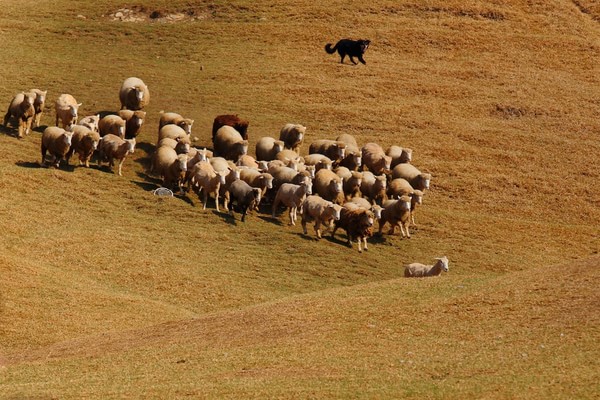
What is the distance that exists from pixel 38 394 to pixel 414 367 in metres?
6.34

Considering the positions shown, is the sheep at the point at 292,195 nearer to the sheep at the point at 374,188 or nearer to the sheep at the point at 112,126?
the sheep at the point at 374,188

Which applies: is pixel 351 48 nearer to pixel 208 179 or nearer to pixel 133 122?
pixel 133 122

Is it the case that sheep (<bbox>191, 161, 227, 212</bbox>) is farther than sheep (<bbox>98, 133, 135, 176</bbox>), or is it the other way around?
sheep (<bbox>98, 133, 135, 176</bbox>)

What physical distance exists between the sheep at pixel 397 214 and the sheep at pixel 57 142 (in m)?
10.2

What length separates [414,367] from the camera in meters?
20.5

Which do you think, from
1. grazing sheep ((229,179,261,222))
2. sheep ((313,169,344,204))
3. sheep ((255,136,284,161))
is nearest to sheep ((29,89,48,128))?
sheep ((255,136,284,161))

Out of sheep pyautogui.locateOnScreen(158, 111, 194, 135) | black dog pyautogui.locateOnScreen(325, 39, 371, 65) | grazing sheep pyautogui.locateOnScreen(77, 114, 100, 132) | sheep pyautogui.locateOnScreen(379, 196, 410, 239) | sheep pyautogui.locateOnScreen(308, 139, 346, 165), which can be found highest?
black dog pyautogui.locateOnScreen(325, 39, 371, 65)

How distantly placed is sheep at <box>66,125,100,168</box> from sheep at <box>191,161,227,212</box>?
3480 millimetres

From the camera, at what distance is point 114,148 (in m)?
39.5

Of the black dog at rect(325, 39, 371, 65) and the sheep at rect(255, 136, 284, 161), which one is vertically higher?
the black dog at rect(325, 39, 371, 65)

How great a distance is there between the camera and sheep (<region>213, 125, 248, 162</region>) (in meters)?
42.0

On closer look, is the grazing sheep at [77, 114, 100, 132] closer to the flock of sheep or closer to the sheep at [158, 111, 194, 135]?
the flock of sheep

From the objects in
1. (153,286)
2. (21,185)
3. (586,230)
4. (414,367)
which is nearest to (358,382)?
(414,367)

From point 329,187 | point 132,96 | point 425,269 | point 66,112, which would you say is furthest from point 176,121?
point 425,269
